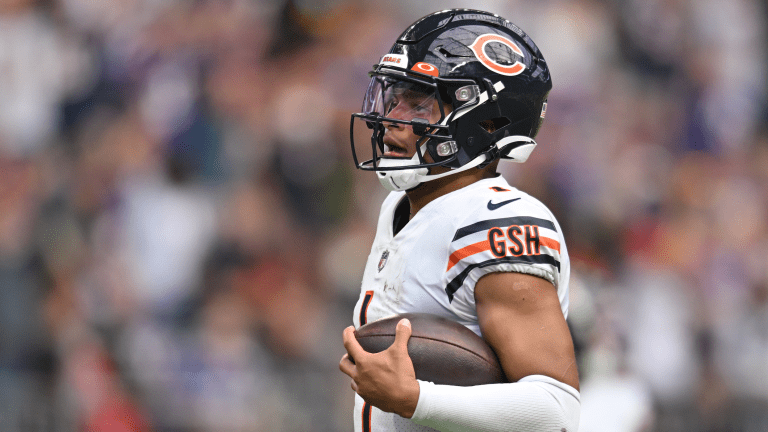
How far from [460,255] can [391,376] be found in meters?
0.35

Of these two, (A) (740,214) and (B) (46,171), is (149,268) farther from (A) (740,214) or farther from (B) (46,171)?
(A) (740,214)

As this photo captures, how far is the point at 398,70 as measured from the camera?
2447 millimetres

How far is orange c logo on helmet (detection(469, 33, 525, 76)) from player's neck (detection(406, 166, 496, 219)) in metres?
0.29

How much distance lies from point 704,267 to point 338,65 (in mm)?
2988

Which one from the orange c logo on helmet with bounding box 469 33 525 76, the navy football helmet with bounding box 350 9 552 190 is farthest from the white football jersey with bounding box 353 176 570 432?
the orange c logo on helmet with bounding box 469 33 525 76

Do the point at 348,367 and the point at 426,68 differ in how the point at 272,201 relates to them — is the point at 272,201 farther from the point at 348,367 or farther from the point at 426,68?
the point at 348,367

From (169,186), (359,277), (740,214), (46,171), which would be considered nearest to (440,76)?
(359,277)

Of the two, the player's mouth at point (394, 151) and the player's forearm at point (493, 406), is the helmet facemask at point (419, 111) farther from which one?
the player's forearm at point (493, 406)

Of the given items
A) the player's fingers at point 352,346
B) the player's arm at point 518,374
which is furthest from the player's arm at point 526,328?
→ the player's fingers at point 352,346

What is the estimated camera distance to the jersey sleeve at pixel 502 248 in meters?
2.08

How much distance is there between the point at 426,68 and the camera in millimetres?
2398

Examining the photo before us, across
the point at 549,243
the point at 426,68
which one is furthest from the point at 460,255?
the point at 426,68

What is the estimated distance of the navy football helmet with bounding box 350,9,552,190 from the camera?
2369 millimetres

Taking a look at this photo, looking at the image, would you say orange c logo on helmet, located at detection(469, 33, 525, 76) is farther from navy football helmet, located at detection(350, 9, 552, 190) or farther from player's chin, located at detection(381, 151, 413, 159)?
player's chin, located at detection(381, 151, 413, 159)
